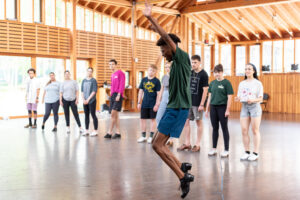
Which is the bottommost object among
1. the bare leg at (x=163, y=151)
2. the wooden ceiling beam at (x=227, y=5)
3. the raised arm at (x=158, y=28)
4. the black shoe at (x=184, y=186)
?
the black shoe at (x=184, y=186)

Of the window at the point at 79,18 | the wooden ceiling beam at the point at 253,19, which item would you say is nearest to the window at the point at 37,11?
the window at the point at 79,18

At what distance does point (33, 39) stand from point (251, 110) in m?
10.1

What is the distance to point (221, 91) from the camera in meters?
5.60

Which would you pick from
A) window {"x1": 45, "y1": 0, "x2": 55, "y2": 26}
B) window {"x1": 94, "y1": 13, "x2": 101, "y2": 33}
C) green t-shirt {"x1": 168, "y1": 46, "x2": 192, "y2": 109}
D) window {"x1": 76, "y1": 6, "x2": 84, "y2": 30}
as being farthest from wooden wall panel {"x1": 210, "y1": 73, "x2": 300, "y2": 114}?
green t-shirt {"x1": 168, "y1": 46, "x2": 192, "y2": 109}

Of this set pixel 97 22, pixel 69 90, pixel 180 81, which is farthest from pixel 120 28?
pixel 180 81

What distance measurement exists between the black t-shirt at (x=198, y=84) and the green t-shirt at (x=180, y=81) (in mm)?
2343

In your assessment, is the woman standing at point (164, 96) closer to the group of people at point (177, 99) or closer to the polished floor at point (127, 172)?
the group of people at point (177, 99)

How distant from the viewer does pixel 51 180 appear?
13.9 ft

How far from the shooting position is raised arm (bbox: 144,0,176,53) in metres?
3.28

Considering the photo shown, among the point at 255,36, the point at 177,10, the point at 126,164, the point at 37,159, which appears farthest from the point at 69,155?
the point at 255,36

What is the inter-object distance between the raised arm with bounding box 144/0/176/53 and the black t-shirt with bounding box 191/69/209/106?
8.29ft

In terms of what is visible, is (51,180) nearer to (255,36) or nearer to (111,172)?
(111,172)

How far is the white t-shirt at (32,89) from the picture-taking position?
31.3 ft

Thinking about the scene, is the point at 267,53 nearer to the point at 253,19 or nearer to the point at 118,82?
the point at 253,19
